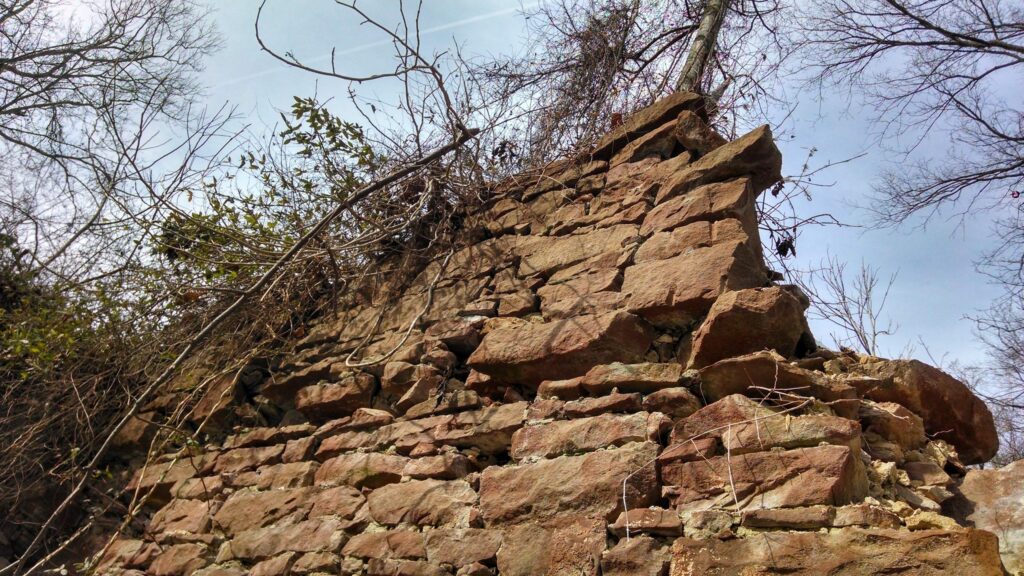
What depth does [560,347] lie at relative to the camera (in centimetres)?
296

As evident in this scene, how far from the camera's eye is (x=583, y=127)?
4508 mm

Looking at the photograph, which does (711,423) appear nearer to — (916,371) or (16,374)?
(916,371)

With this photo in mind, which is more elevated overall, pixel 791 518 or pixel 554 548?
pixel 791 518

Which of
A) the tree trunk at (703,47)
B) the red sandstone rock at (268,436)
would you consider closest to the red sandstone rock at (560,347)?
the red sandstone rock at (268,436)

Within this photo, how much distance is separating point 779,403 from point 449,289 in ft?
5.94

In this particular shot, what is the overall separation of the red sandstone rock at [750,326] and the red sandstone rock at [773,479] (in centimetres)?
44

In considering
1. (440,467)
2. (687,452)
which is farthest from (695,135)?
(440,467)

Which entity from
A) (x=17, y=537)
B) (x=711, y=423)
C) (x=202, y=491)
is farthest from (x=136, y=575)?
(x=711, y=423)

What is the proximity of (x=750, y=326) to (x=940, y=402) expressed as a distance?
0.69 meters

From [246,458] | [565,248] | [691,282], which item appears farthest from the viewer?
[246,458]

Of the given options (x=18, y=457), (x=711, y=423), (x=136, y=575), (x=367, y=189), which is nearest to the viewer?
(x=711, y=423)

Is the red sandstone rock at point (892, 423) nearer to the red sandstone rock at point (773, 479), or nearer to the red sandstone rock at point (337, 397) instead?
the red sandstone rock at point (773, 479)

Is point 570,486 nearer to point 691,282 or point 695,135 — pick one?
point 691,282

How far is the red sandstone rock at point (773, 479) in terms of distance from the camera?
81.3 inches
